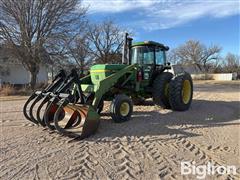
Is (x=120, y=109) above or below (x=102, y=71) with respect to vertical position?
below

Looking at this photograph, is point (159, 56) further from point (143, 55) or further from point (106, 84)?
point (106, 84)

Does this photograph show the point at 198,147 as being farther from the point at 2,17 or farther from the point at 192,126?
the point at 2,17

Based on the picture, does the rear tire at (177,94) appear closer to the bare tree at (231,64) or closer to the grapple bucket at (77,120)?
the grapple bucket at (77,120)

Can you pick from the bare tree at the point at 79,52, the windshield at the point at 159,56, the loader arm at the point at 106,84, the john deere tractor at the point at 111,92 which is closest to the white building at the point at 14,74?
the bare tree at the point at 79,52

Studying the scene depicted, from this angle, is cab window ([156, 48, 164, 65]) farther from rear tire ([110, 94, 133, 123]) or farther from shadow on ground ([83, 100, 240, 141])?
rear tire ([110, 94, 133, 123])

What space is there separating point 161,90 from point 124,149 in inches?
181

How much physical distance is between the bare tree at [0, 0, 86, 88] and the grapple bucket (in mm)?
15296

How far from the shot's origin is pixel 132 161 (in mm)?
5242

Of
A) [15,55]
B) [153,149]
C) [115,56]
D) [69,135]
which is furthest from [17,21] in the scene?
[153,149]

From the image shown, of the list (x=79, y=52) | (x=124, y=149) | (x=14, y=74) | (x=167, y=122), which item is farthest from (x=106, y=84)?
(x=14, y=74)

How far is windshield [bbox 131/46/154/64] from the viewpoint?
1058 cm

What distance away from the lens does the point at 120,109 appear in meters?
8.30

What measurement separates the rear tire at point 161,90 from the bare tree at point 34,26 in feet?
44.8

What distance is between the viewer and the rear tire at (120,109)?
8094 mm
